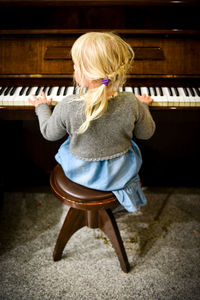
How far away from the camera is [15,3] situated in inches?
56.9

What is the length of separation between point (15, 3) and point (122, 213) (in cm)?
154

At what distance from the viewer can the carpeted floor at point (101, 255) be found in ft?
4.29

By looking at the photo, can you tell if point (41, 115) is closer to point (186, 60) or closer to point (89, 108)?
point (89, 108)

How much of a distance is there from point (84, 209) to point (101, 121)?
423mm

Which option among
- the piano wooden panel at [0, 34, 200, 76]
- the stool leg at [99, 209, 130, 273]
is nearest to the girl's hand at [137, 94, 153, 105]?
the piano wooden panel at [0, 34, 200, 76]

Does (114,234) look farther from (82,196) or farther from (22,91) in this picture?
(22,91)

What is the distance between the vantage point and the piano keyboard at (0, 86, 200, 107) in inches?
50.3

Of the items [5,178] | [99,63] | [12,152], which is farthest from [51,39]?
[5,178]

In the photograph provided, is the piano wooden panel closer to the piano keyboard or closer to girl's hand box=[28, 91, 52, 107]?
the piano keyboard

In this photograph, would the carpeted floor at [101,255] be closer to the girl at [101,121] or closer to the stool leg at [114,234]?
the stool leg at [114,234]

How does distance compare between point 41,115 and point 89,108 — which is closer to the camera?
point 89,108

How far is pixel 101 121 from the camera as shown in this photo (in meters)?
0.94

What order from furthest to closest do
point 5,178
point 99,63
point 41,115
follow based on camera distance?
1. point 5,178
2. point 41,115
3. point 99,63

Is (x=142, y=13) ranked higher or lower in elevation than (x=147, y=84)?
higher
